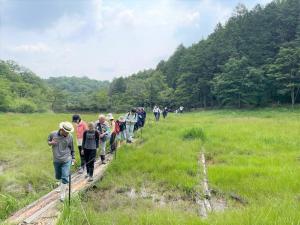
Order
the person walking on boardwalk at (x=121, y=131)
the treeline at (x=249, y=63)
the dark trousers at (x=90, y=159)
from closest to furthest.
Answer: the dark trousers at (x=90, y=159), the person walking on boardwalk at (x=121, y=131), the treeline at (x=249, y=63)

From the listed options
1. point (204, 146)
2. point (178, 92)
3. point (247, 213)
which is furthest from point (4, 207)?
point (178, 92)

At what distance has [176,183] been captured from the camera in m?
9.55

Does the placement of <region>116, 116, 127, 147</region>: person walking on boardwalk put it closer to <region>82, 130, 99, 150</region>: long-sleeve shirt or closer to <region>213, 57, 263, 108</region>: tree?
<region>82, 130, 99, 150</region>: long-sleeve shirt

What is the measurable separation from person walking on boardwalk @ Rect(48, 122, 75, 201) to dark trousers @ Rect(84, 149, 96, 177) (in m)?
1.69

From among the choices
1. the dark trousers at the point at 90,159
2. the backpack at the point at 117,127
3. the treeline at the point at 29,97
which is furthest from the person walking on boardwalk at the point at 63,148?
the treeline at the point at 29,97

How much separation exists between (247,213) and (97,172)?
19.8 ft

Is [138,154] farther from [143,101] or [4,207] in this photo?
[143,101]

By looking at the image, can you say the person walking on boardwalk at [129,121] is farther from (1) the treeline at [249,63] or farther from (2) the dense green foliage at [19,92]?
(2) the dense green foliage at [19,92]

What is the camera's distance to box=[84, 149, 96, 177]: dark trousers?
389 inches

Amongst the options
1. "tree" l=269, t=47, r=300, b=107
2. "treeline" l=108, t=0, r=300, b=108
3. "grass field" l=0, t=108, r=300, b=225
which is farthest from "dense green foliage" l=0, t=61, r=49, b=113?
"grass field" l=0, t=108, r=300, b=225

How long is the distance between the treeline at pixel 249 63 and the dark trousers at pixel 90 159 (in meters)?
38.0

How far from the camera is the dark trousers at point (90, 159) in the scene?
989 cm

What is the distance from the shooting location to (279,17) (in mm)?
52938

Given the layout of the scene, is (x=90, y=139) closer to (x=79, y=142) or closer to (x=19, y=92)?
(x=79, y=142)
